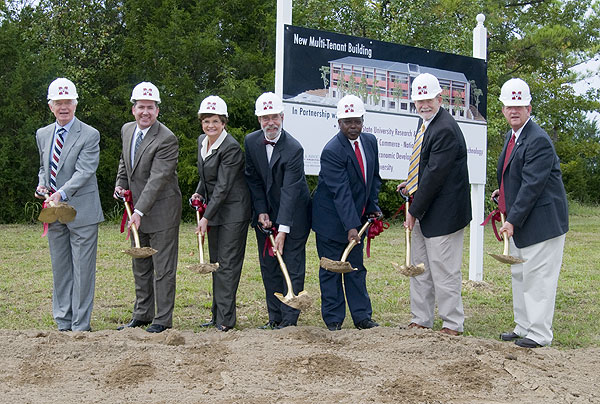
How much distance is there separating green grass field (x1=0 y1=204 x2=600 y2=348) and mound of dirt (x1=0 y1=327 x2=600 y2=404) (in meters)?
1.21

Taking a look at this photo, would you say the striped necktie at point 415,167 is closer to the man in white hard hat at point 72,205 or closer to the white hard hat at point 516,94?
the white hard hat at point 516,94

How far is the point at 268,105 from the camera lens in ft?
20.4

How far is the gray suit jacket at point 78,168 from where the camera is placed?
245 inches

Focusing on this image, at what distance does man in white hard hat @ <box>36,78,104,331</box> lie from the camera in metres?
6.22

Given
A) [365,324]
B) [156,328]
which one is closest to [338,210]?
[365,324]

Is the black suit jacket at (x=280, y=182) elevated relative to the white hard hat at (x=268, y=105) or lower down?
lower down

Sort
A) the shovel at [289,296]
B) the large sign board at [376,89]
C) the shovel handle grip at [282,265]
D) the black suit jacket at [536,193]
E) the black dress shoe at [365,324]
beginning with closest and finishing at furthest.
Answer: the shovel at [289,296], the black suit jacket at [536,193], the shovel handle grip at [282,265], the black dress shoe at [365,324], the large sign board at [376,89]

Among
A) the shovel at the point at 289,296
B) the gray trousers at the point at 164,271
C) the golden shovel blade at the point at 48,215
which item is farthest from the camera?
the gray trousers at the point at 164,271

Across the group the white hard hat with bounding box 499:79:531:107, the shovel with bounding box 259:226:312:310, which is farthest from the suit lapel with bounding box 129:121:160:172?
the white hard hat with bounding box 499:79:531:107

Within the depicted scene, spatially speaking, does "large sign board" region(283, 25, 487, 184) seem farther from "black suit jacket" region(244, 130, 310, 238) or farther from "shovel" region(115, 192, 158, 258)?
"shovel" region(115, 192, 158, 258)

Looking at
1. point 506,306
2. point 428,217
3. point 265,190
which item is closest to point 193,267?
point 265,190

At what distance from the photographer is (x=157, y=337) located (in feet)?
18.6

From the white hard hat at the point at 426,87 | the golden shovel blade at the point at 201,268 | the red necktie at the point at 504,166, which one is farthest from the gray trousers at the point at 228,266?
the red necktie at the point at 504,166

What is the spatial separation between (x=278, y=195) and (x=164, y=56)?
43.0 ft
